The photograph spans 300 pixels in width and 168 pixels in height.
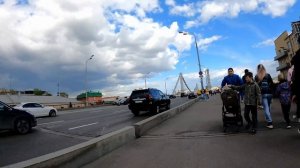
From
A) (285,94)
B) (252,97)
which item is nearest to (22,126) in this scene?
(252,97)

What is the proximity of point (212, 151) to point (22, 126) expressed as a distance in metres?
10.2

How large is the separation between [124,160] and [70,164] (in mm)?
1350

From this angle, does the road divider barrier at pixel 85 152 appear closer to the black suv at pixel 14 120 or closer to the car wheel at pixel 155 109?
the black suv at pixel 14 120

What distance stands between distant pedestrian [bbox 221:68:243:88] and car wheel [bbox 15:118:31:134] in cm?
891

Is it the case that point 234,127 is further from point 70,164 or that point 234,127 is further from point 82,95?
point 82,95

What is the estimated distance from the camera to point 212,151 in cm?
Answer: 780

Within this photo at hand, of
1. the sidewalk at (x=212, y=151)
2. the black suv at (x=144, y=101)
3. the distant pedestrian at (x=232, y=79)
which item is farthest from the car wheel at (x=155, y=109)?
the sidewalk at (x=212, y=151)

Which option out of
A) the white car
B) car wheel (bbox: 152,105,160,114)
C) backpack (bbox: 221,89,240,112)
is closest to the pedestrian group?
backpack (bbox: 221,89,240,112)

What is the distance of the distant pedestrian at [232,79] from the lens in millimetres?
11583

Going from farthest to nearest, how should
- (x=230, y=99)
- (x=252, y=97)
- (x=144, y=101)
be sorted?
(x=144, y=101)
(x=230, y=99)
(x=252, y=97)

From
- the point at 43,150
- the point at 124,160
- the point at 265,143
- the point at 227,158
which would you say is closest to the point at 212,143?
the point at 265,143

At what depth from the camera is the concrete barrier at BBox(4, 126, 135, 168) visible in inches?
219

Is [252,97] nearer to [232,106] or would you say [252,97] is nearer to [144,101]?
[232,106]

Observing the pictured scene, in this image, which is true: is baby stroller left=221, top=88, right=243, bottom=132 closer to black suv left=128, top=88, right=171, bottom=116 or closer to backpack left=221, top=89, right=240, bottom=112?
backpack left=221, top=89, right=240, bottom=112
